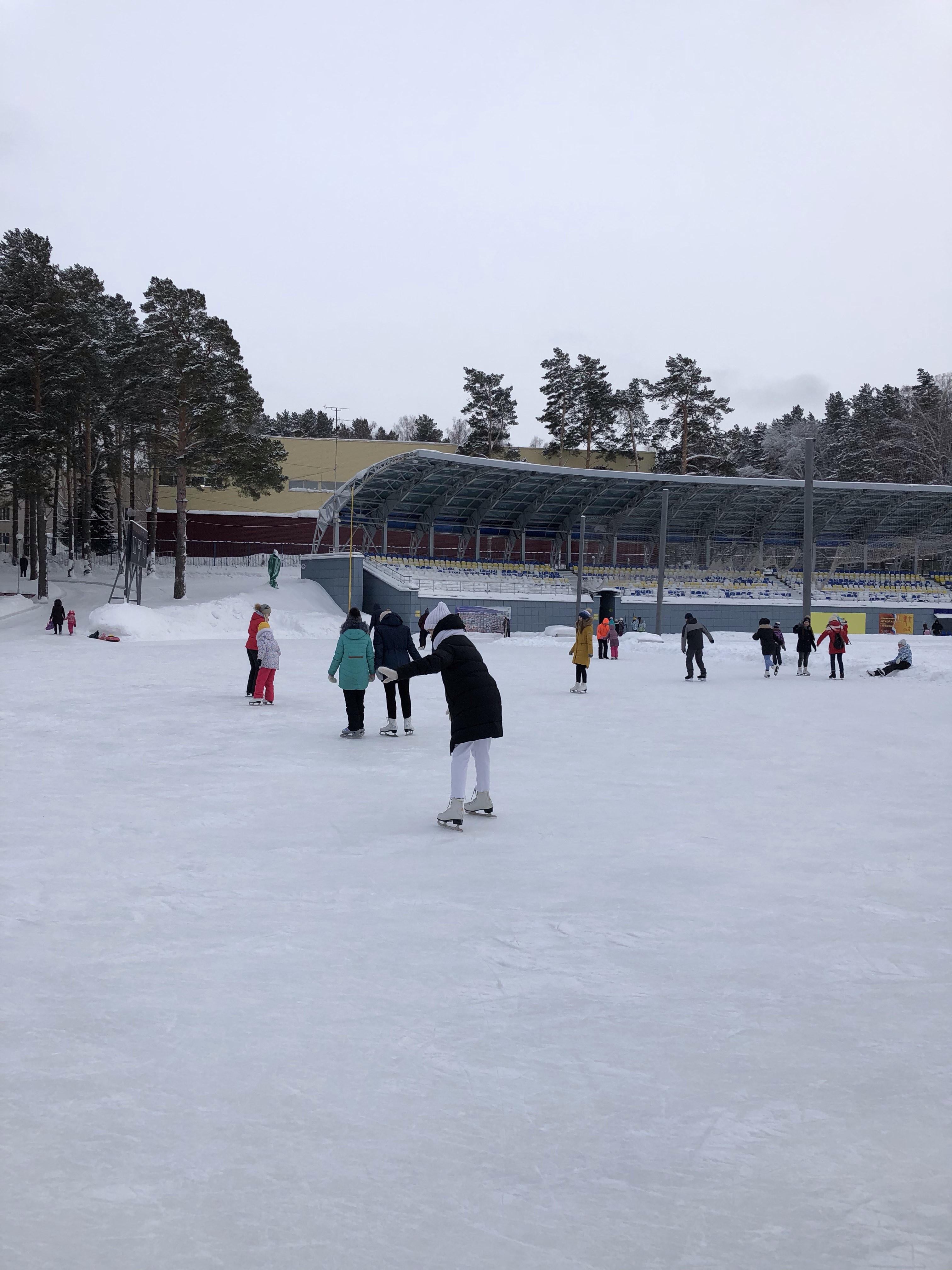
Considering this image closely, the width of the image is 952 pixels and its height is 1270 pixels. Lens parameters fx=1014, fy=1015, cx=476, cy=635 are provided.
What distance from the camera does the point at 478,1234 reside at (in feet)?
8.95

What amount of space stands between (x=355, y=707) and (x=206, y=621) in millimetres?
26031

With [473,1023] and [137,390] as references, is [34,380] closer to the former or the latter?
[137,390]

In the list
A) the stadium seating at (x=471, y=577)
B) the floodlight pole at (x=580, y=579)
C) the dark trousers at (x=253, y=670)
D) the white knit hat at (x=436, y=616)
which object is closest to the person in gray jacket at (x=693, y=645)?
the dark trousers at (x=253, y=670)

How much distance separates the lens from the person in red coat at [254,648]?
15242mm

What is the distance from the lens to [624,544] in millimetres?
59656

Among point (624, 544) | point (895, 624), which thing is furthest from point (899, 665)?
point (624, 544)

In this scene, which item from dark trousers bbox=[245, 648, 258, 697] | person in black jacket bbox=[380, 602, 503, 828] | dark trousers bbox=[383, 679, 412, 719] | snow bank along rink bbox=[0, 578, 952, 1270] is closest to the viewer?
snow bank along rink bbox=[0, 578, 952, 1270]

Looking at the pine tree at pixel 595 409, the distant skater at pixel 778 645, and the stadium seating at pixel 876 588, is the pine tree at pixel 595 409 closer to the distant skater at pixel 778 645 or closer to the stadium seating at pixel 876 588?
the stadium seating at pixel 876 588

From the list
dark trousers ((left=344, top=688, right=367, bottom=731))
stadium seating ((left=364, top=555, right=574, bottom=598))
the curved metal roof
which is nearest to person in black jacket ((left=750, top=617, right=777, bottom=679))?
dark trousers ((left=344, top=688, right=367, bottom=731))

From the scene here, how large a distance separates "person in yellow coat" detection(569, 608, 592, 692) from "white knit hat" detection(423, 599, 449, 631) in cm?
1012

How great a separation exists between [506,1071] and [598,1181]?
729 millimetres

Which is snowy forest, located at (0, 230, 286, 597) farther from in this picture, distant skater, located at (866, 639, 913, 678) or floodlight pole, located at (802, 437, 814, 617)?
distant skater, located at (866, 639, 913, 678)

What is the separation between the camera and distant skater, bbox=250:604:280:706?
49.1ft

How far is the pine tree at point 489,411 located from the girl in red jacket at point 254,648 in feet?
192
